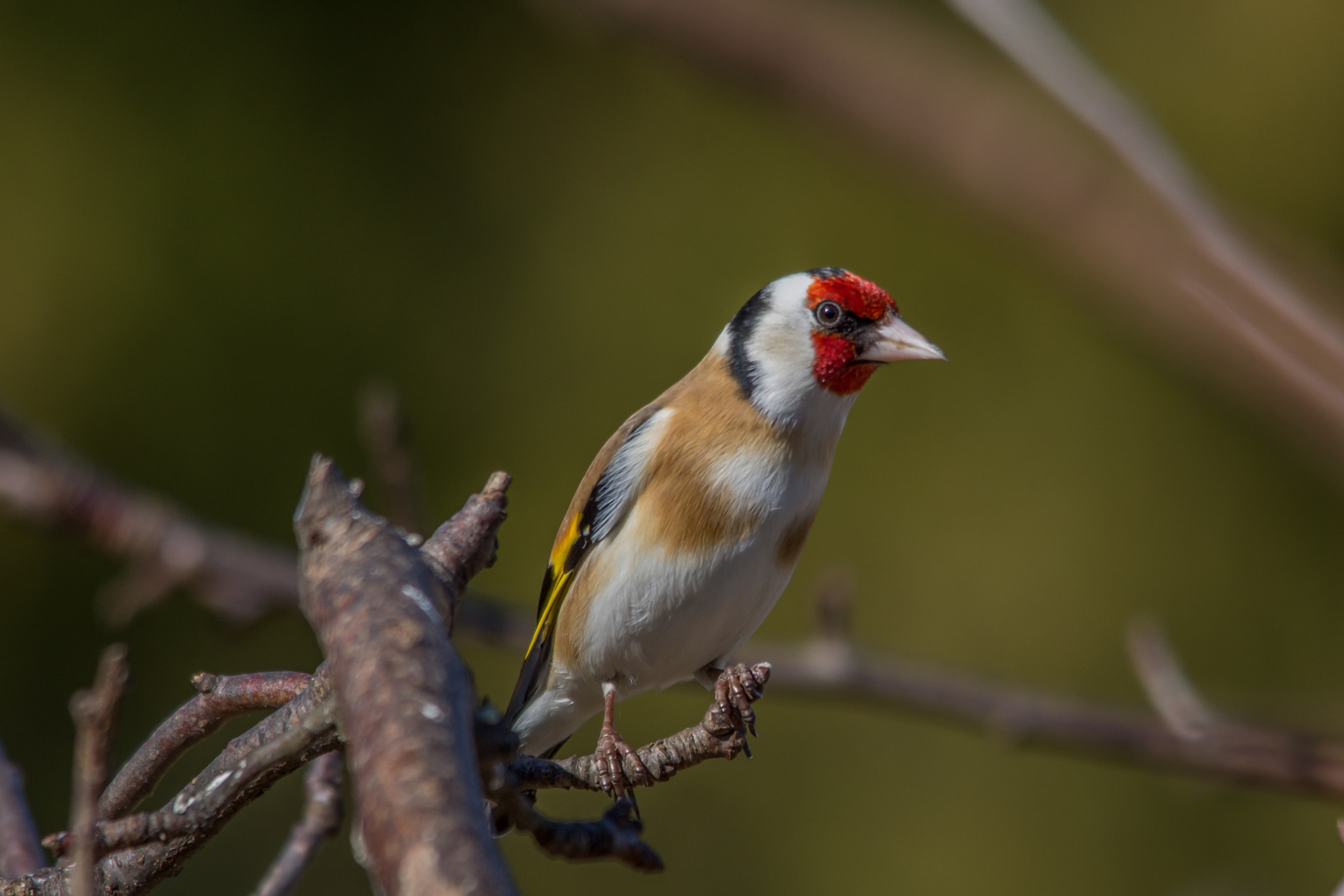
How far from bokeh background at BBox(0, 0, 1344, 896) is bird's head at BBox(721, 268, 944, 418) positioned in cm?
166

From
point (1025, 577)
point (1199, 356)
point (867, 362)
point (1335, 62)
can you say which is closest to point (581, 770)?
point (1199, 356)

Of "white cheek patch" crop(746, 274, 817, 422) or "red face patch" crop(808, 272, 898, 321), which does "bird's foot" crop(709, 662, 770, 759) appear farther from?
"red face patch" crop(808, 272, 898, 321)

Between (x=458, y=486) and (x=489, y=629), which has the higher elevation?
(x=458, y=486)

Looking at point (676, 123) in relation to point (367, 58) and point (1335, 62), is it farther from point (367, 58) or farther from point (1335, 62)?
point (1335, 62)

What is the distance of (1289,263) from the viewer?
3.61ft

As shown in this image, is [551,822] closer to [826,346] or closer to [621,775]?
[621,775]

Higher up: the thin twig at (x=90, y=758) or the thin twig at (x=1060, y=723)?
the thin twig at (x=1060, y=723)

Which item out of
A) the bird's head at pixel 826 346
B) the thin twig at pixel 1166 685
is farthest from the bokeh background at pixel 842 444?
the bird's head at pixel 826 346

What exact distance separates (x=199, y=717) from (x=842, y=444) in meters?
3.10

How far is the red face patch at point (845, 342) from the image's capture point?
1.84m

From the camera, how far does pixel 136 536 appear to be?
77.1 inches

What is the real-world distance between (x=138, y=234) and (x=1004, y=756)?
117 inches

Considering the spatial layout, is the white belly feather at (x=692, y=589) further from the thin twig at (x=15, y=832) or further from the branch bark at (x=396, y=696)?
the branch bark at (x=396, y=696)

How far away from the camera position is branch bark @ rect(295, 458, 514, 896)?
0.51 meters
